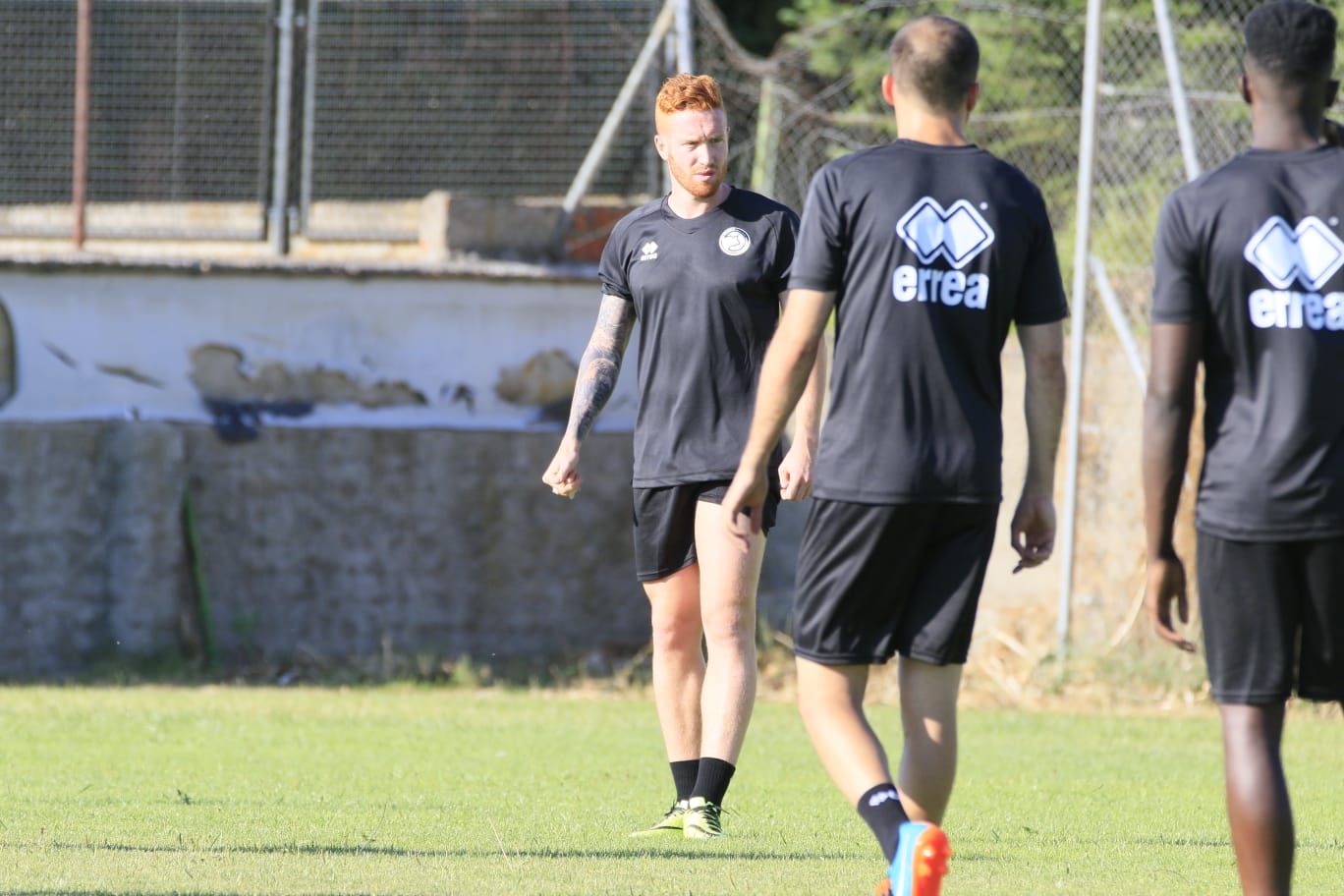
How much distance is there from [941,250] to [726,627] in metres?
2.06

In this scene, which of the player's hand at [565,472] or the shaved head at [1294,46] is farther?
the player's hand at [565,472]

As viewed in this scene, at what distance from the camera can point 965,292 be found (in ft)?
14.3

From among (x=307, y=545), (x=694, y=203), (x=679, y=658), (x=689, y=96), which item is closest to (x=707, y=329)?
(x=694, y=203)

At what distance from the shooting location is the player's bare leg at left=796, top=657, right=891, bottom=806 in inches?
174

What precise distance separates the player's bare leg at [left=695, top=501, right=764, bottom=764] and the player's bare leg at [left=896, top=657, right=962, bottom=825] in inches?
62.0

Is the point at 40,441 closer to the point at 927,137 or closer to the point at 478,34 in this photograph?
the point at 478,34

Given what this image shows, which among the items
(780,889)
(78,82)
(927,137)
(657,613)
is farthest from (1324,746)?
(78,82)

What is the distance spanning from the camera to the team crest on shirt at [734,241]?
20.2 ft

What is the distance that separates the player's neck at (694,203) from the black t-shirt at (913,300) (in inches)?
74.7

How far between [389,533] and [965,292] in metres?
9.17

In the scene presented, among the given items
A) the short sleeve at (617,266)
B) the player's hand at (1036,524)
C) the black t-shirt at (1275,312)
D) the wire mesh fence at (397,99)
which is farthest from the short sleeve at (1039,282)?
the wire mesh fence at (397,99)

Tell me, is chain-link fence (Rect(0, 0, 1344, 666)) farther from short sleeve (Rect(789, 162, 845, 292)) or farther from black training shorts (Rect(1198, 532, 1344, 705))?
black training shorts (Rect(1198, 532, 1344, 705))

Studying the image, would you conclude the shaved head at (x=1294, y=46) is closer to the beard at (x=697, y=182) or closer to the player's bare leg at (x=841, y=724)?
the player's bare leg at (x=841, y=724)

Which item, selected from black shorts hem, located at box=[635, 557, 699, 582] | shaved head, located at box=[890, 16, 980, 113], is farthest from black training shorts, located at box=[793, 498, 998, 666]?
black shorts hem, located at box=[635, 557, 699, 582]
